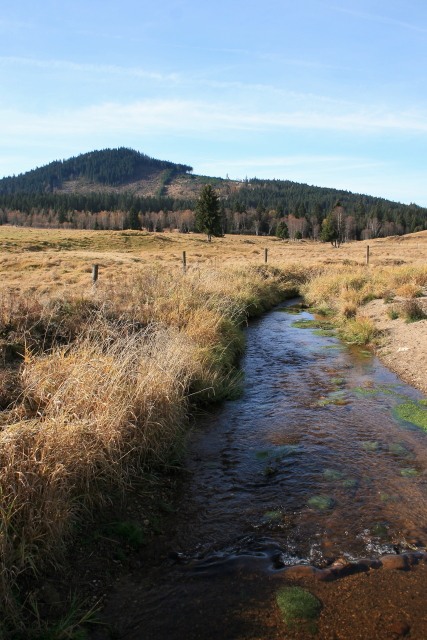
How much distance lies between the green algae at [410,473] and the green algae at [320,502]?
1.18 metres

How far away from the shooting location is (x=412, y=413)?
24.1 feet

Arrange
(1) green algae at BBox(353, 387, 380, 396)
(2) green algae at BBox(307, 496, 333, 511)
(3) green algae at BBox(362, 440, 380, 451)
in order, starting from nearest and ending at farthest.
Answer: (2) green algae at BBox(307, 496, 333, 511), (3) green algae at BBox(362, 440, 380, 451), (1) green algae at BBox(353, 387, 380, 396)

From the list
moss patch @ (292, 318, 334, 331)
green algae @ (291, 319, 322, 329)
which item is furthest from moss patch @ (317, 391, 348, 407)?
green algae @ (291, 319, 322, 329)

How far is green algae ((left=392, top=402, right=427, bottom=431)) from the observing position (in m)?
7.01

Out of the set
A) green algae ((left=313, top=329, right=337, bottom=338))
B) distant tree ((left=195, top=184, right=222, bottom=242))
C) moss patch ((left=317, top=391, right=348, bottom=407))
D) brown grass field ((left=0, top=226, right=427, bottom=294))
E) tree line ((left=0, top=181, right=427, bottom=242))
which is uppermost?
tree line ((left=0, top=181, right=427, bottom=242))

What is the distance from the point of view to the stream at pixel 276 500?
3.53 metres

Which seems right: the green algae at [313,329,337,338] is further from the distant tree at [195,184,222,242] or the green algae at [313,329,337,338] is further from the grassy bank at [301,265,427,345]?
the distant tree at [195,184,222,242]

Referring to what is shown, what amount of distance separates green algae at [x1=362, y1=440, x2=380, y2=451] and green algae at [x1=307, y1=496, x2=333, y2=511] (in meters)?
1.47

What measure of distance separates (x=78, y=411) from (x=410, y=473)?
4209 mm

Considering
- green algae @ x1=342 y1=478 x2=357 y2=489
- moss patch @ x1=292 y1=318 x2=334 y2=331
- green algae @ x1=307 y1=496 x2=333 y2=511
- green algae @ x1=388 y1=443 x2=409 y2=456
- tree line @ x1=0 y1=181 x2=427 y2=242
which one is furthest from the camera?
tree line @ x1=0 y1=181 x2=427 y2=242

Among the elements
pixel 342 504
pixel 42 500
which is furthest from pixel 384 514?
pixel 42 500

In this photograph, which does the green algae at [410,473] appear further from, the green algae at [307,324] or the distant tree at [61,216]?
the distant tree at [61,216]

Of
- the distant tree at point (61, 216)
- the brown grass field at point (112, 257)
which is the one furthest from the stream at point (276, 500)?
the distant tree at point (61, 216)

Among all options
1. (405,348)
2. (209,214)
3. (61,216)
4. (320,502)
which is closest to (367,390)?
(405,348)
